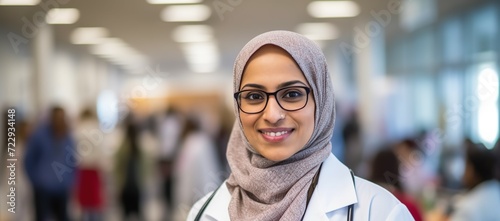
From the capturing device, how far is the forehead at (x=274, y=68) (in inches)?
53.5

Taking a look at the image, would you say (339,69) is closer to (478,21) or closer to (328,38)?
(328,38)

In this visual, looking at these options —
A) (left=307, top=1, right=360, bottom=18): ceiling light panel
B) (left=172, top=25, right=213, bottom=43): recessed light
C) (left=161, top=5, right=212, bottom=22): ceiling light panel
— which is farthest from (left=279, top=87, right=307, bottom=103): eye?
(left=172, top=25, right=213, bottom=43): recessed light

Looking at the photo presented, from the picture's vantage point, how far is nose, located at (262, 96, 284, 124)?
4.41 feet

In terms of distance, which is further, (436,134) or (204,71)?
(204,71)

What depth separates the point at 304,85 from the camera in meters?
1.36

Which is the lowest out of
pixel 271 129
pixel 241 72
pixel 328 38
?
pixel 271 129

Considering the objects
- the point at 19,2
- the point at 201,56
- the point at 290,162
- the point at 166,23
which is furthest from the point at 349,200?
the point at 201,56

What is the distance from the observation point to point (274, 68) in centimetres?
136

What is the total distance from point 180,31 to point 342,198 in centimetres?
690

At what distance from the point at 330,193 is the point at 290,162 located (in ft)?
0.39

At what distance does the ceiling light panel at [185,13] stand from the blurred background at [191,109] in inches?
0.9

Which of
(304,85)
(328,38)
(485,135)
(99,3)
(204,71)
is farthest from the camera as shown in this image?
(204,71)

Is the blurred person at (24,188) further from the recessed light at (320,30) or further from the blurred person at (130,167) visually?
the recessed light at (320,30)

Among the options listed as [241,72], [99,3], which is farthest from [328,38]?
[241,72]
